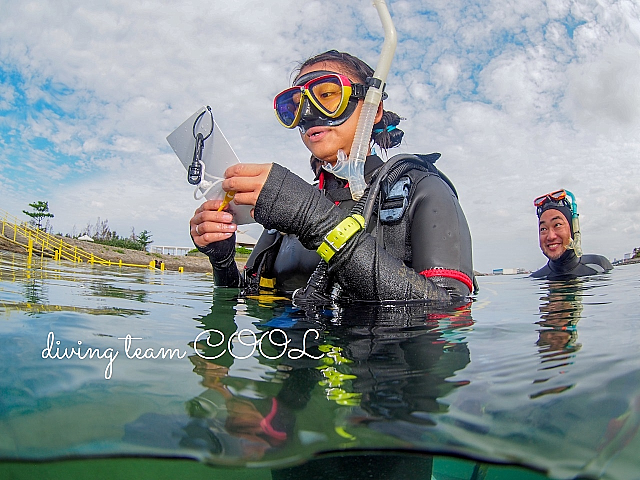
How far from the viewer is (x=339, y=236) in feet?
5.54

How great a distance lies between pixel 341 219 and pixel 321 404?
38.4 inches

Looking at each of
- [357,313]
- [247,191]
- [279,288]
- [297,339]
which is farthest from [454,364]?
[279,288]

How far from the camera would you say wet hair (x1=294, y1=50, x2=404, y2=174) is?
2660mm

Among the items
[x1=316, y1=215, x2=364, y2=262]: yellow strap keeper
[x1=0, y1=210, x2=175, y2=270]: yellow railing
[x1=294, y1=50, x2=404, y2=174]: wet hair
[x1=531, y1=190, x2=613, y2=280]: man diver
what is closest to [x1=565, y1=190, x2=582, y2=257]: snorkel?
[x1=531, y1=190, x2=613, y2=280]: man diver

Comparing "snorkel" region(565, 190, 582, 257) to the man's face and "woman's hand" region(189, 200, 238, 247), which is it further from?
"woman's hand" region(189, 200, 238, 247)

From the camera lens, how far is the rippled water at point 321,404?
2.60ft

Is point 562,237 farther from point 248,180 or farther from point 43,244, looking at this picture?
point 43,244

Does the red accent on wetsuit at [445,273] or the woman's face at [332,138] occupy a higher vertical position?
the woman's face at [332,138]

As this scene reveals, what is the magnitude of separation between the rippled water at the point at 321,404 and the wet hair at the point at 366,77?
1683mm

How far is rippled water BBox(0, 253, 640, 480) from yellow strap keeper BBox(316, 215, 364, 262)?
1.22 ft

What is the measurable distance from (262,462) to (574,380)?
0.74 metres

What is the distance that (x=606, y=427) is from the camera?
2.57 ft

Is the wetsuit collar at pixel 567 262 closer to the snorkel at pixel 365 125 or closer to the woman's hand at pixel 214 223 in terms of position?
the snorkel at pixel 365 125

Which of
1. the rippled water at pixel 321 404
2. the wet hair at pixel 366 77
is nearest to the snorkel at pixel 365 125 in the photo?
the wet hair at pixel 366 77
